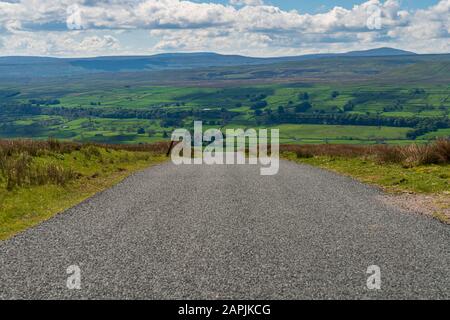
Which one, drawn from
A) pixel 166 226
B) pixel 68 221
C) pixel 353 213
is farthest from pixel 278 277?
pixel 68 221

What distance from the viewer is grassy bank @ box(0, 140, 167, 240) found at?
46.8 feet

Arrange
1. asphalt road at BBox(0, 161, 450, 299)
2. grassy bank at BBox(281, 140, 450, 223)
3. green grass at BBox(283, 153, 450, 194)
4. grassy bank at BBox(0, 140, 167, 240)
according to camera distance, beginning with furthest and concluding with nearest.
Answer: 1. green grass at BBox(283, 153, 450, 194)
2. grassy bank at BBox(281, 140, 450, 223)
3. grassy bank at BBox(0, 140, 167, 240)
4. asphalt road at BBox(0, 161, 450, 299)

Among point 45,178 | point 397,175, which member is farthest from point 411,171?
point 45,178

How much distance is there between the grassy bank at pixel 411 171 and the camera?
15867mm

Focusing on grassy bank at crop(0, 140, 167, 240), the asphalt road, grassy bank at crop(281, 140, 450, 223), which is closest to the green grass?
grassy bank at crop(281, 140, 450, 223)

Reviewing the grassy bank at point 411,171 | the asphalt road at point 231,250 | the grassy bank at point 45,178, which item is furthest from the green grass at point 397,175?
the grassy bank at point 45,178

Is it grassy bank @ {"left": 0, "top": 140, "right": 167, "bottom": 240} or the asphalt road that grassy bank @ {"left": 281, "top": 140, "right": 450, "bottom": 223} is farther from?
grassy bank @ {"left": 0, "top": 140, "right": 167, "bottom": 240}

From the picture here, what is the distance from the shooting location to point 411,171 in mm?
22203

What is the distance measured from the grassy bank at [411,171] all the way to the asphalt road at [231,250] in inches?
64.0

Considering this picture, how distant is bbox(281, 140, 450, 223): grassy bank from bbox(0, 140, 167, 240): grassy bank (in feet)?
34.8

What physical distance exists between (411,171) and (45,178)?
49.6ft

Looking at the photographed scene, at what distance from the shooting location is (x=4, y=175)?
1859 cm
